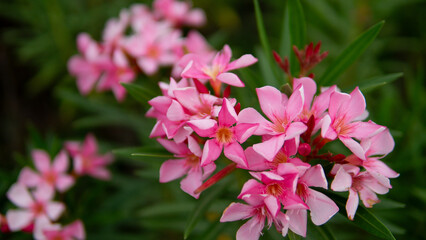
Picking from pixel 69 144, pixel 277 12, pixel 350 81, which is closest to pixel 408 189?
pixel 350 81

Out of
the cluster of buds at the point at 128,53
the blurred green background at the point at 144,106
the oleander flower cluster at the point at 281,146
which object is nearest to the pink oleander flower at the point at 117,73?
the cluster of buds at the point at 128,53

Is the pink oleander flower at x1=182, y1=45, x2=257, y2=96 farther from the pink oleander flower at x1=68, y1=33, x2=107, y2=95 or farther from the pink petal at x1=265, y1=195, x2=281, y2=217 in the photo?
the pink oleander flower at x1=68, y1=33, x2=107, y2=95

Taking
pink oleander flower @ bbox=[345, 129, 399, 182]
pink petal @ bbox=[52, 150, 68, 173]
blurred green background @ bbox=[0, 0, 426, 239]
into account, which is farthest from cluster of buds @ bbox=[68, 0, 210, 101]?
pink oleander flower @ bbox=[345, 129, 399, 182]

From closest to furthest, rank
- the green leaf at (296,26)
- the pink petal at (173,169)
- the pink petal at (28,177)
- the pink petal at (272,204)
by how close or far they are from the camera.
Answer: the pink petal at (272,204)
the pink petal at (173,169)
the green leaf at (296,26)
the pink petal at (28,177)

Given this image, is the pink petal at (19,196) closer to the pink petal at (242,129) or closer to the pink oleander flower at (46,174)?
the pink oleander flower at (46,174)

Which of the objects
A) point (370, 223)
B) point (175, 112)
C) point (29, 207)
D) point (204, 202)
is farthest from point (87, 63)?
point (370, 223)

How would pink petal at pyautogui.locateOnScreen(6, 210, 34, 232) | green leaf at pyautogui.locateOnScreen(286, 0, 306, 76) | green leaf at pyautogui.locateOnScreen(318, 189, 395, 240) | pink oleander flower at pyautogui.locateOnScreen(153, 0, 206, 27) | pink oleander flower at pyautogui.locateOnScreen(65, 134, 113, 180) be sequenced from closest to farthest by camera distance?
green leaf at pyautogui.locateOnScreen(318, 189, 395, 240), green leaf at pyautogui.locateOnScreen(286, 0, 306, 76), pink petal at pyautogui.locateOnScreen(6, 210, 34, 232), pink oleander flower at pyautogui.locateOnScreen(65, 134, 113, 180), pink oleander flower at pyautogui.locateOnScreen(153, 0, 206, 27)

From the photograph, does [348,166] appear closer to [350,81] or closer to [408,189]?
[408,189]
